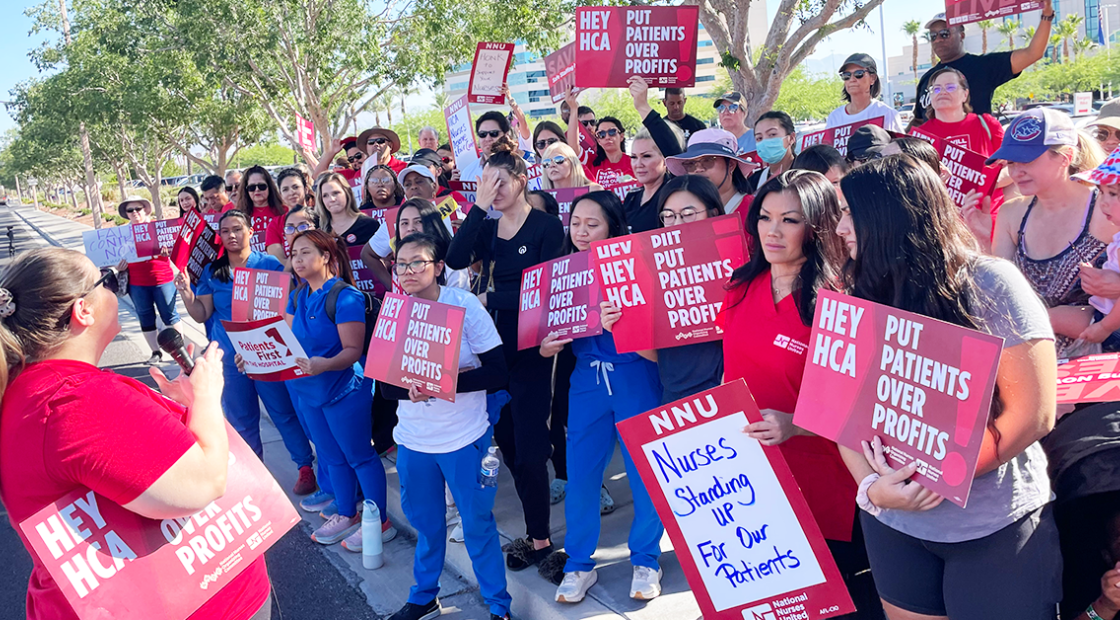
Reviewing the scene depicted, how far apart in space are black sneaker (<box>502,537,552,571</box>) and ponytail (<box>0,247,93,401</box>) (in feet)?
8.56

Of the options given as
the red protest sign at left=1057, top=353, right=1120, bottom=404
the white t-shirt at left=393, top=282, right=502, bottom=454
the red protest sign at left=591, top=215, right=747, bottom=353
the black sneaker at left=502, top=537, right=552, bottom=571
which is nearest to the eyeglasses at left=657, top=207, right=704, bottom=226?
the red protest sign at left=591, top=215, right=747, bottom=353

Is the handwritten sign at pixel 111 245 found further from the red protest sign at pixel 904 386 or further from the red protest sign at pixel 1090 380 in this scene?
the red protest sign at pixel 1090 380

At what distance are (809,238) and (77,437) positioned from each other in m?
2.35

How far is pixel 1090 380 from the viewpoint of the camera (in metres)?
2.49

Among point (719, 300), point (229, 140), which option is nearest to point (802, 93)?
point (229, 140)

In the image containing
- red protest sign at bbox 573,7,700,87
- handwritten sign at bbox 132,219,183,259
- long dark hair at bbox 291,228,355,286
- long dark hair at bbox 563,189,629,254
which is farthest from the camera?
handwritten sign at bbox 132,219,183,259

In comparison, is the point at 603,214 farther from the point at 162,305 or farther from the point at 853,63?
the point at 162,305

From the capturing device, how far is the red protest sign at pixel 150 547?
2137mm

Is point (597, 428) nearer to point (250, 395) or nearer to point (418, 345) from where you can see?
point (418, 345)

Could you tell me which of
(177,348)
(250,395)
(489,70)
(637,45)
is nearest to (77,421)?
(177,348)

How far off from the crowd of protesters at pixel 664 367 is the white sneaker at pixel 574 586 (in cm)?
1

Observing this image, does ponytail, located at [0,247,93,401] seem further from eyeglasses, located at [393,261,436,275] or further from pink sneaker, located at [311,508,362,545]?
A: pink sneaker, located at [311,508,362,545]

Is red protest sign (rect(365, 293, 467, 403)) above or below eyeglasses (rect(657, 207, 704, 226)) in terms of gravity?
below

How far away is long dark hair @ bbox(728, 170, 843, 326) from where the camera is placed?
2.78 meters
